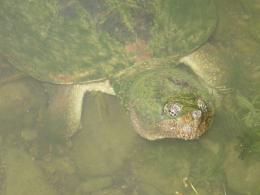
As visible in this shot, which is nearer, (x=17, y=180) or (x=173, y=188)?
(x=173, y=188)

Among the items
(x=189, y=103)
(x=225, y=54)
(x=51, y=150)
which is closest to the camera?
(x=189, y=103)

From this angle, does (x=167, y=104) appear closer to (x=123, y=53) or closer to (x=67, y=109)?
(x=123, y=53)

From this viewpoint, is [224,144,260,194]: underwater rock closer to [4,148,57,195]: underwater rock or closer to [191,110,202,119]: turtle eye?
[191,110,202,119]: turtle eye

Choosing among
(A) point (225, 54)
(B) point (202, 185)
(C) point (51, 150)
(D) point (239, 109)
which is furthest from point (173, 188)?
(A) point (225, 54)

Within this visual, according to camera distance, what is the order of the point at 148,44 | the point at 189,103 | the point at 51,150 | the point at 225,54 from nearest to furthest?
1. the point at 189,103
2. the point at 148,44
3. the point at 51,150
4. the point at 225,54

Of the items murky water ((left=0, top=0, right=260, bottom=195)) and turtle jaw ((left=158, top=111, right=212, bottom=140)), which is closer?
turtle jaw ((left=158, top=111, right=212, bottom=140))

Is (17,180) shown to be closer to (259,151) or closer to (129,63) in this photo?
(129,63)

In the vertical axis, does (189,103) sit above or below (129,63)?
below

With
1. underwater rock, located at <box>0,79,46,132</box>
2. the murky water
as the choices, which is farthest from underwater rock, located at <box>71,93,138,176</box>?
underwater rock, located at <box>0,79,46,132</box>
